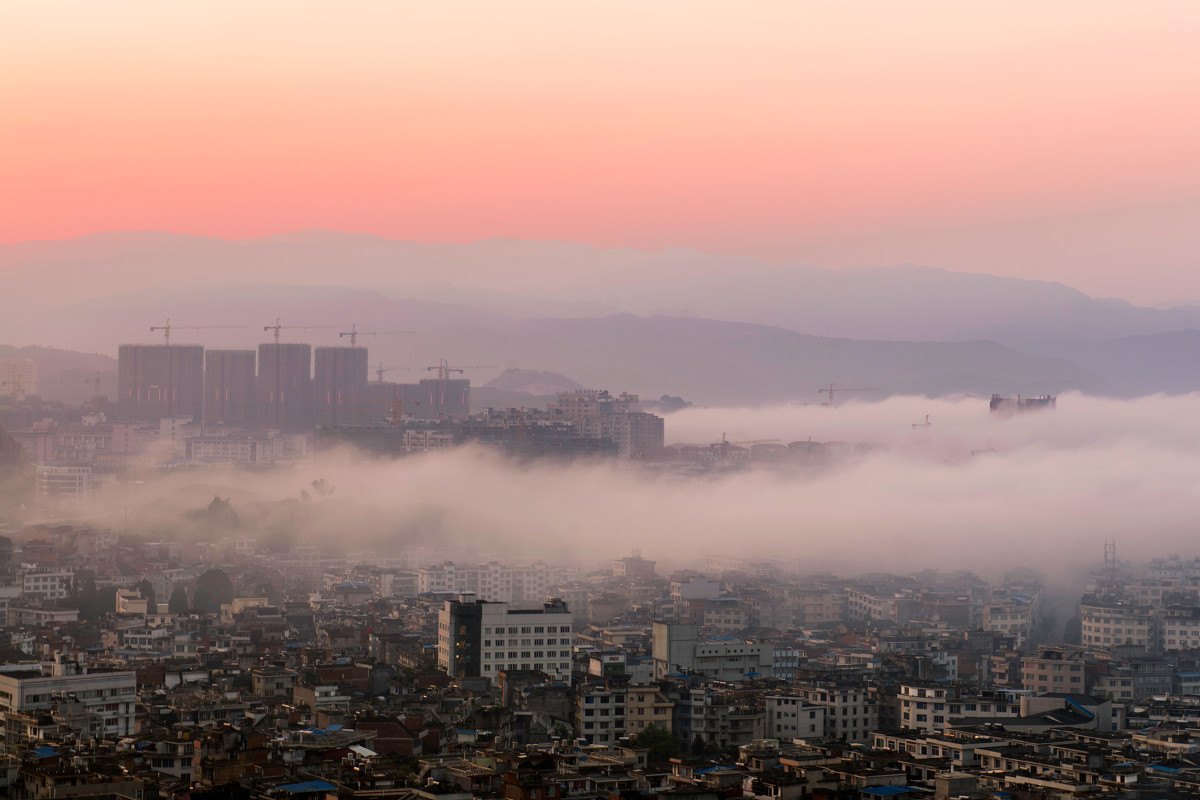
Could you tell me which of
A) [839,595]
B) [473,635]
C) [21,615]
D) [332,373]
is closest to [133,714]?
[473,635]

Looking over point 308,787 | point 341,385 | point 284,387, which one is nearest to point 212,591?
point 308,787

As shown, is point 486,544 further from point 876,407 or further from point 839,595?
point 876,407

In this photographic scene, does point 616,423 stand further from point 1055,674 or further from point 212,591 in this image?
point 1055,674

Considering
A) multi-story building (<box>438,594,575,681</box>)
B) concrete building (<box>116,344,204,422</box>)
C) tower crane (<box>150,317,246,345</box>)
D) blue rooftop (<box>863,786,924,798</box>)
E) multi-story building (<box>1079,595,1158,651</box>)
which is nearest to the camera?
blue rooftop (<box>863,786,924,798</box>)

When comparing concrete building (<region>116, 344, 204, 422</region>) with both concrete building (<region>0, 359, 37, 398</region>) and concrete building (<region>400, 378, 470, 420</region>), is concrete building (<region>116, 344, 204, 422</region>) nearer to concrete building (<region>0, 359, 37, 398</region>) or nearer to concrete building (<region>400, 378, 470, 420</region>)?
concrete building (<region>0, 359, 37, 398</region>)

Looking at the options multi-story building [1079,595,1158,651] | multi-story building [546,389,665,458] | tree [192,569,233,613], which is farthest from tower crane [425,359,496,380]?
multi-story building [1079,595,1158,651]

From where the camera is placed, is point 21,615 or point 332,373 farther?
point 332,373
